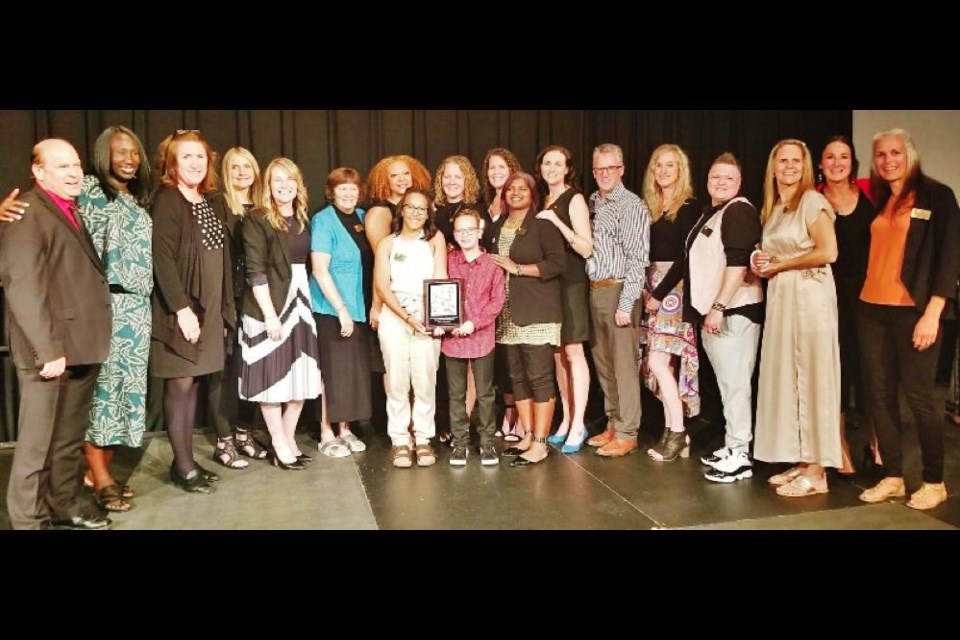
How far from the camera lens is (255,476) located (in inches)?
152

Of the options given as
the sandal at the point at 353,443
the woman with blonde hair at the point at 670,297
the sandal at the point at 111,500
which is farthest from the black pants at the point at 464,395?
the sandal at the point at 111,500

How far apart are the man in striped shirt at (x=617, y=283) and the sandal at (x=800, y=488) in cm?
90

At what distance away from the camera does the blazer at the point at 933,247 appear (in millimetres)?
3100

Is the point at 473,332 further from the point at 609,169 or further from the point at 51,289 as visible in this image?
the point at 51,289

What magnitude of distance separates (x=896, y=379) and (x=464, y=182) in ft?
7.89

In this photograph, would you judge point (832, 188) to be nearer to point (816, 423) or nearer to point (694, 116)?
point (816, 423)

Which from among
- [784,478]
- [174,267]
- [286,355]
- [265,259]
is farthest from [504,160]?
[784,478]

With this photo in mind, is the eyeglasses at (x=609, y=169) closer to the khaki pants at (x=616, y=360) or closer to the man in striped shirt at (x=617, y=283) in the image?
the man in striped shirt at (x=617, y=283)

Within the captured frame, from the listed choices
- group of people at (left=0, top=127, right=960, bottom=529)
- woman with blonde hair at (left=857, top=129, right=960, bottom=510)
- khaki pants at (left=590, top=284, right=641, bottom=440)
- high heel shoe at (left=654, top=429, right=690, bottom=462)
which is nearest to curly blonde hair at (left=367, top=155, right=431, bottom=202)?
group of people at (left=0, top=127, right=960, bottom=529)

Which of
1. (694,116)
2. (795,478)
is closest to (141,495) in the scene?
(795,478)

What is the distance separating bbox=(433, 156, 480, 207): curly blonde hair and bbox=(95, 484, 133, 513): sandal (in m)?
2.25

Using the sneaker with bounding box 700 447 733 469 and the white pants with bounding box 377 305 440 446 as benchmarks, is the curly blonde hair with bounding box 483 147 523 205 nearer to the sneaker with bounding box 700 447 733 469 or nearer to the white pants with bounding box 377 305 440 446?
the white pants with bounding box 377 305 440 446

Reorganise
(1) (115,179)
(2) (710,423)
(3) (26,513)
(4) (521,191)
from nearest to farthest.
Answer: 1. (3) (26,513)
2. (1) (115,179)
3. (4) (521,191)
4. (2) (710,423)

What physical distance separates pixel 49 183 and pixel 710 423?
12.7 ft
